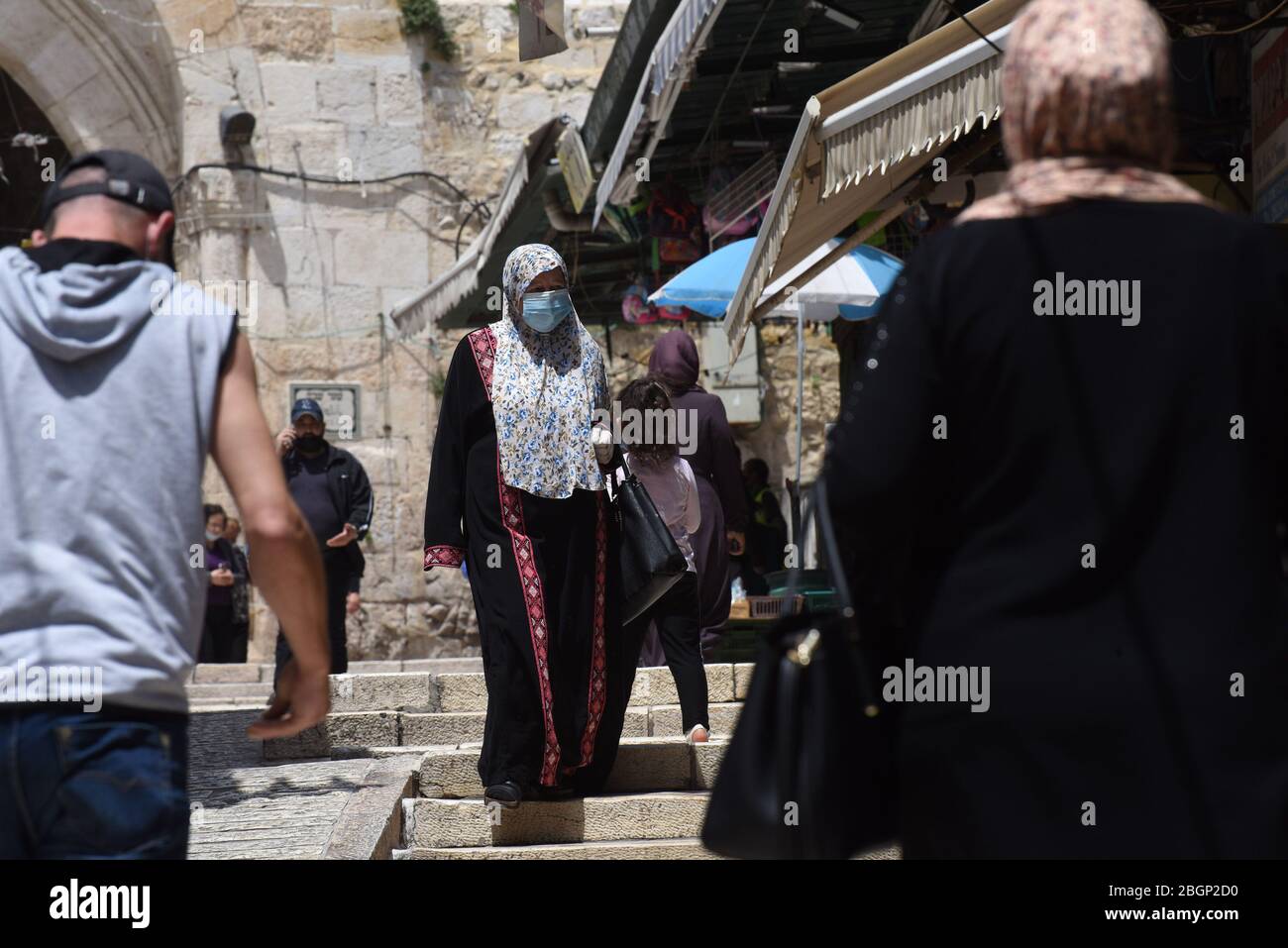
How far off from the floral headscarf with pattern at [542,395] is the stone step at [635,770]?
1.08 meters

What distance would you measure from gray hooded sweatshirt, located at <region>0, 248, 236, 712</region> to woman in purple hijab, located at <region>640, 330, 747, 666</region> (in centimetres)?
541

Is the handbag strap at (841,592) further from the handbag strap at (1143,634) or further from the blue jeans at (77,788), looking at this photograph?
the blue jeans at (77,788)

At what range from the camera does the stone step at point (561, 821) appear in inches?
240

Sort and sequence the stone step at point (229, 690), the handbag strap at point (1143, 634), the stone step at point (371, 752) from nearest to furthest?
the handbag strap at point (1143, 634), the stone step at point (371, 752), the stone step at point (229, 690)

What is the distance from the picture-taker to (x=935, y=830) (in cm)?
245

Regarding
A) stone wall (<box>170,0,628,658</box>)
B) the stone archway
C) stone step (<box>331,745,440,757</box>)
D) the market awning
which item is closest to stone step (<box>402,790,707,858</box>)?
stone step (<box>331,745,440,757</box>)

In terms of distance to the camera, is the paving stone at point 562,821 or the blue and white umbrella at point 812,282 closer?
the paving stone at point 562,821

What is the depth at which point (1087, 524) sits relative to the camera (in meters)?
2.39

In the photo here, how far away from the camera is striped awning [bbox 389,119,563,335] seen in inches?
477

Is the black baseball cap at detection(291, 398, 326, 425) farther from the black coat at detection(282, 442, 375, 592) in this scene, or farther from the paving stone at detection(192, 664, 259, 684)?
the paving stone at detection(192, 664, 259, 684)

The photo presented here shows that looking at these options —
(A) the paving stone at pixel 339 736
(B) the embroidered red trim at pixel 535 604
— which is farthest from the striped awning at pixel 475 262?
(B) the embroidered red trim at pixel 535 604
